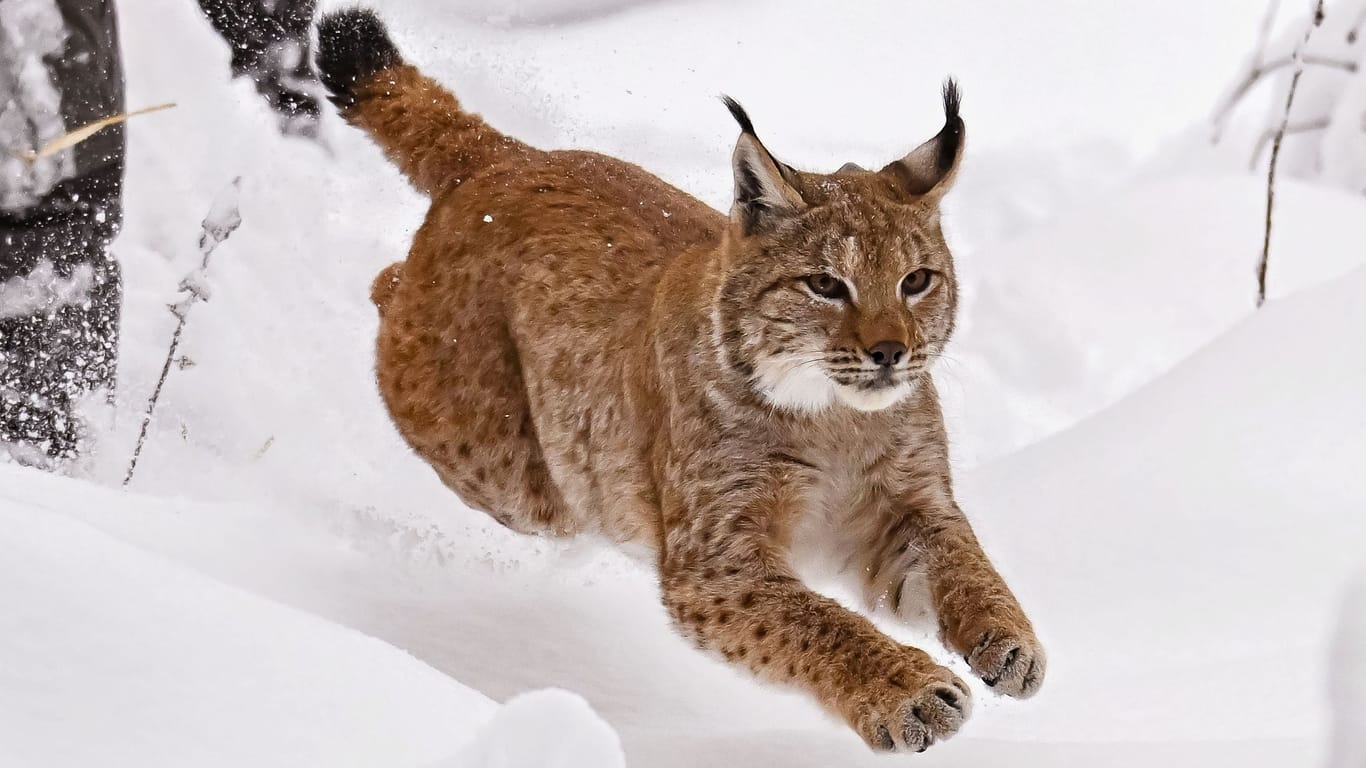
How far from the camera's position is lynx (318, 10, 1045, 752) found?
11.3 feet

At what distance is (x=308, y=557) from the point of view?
4465 mm

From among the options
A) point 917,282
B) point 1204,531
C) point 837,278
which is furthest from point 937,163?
point 1204,531

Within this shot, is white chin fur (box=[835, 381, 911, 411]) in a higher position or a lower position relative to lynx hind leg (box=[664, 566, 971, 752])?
higher

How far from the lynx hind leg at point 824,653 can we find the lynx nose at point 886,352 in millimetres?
544

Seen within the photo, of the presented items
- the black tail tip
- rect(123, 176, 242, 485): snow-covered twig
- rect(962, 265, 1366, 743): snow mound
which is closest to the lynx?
the black tail tip

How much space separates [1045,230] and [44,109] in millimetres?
4935

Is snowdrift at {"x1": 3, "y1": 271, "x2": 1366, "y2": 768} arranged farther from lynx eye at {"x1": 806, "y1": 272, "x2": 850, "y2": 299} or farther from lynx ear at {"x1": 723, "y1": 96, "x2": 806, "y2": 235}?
lynx ear at {"x1": 723, "y1": 96, "x2": 806, "y2": 235}

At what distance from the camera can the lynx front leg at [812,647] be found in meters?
3.08

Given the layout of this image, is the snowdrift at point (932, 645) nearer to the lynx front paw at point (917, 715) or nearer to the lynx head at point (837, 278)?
the lynx front paw at point (917, 715)

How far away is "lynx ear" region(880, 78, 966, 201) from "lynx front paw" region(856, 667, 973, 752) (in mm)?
1193

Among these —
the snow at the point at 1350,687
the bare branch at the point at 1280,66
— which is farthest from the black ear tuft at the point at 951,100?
the bare branch at the point at 1280,66

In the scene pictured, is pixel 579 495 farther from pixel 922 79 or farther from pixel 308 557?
pixel 922 79

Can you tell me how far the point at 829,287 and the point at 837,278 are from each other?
3cm

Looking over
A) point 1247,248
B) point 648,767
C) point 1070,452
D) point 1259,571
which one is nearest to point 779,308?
point 648,767
